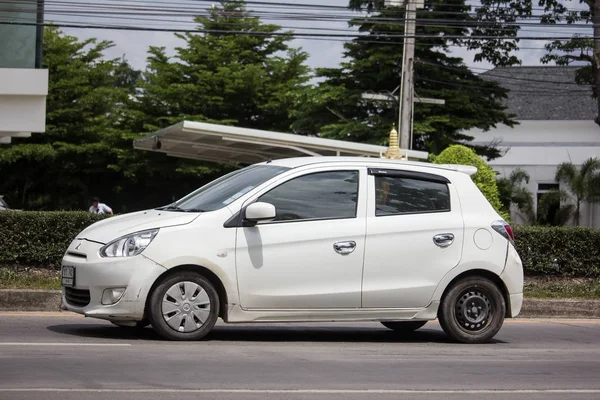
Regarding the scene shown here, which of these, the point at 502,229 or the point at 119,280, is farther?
the point at 502,229

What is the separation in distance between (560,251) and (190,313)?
8.17 meters

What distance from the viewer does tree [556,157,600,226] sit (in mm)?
43188

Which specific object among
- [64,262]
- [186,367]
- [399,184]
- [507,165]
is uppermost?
[507,165]

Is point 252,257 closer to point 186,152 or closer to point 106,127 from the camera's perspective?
point 186,152

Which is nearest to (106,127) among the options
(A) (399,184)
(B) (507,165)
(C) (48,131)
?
(C) (48,131)

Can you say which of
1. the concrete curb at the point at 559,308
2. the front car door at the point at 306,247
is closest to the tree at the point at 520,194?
the concrete curb at the point at 559,308

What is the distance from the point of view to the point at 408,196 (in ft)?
32.5

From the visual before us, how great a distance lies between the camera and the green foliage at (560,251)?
15.5 m

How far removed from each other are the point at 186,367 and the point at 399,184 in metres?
3.28

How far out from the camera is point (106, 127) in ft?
161

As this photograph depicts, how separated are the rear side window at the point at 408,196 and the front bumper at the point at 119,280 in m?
2.25

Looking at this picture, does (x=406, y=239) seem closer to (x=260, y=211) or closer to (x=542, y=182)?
(x=260, y=211)

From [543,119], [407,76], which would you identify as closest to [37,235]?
[407,76]

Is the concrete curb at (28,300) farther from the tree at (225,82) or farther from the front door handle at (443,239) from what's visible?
the tree at (225,82)
